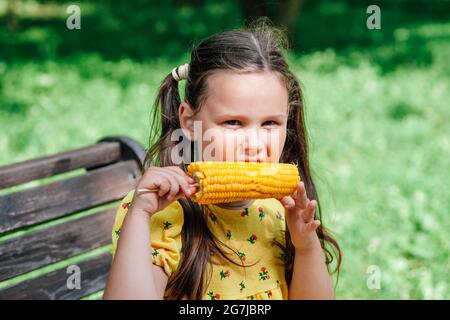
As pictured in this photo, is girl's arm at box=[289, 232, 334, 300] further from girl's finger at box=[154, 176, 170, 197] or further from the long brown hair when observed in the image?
girl's finger at box=[154, 176, 170, 197]

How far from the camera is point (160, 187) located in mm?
1772

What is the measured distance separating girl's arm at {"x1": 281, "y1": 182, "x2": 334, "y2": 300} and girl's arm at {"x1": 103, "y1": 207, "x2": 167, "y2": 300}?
434 mm

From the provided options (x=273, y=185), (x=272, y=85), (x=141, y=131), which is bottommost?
(x=141, y=131)

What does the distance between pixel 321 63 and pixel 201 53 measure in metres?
7.20

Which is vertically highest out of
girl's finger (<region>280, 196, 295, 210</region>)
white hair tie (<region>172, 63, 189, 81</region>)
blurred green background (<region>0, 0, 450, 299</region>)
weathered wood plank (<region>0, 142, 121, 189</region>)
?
white hair tie (<region>172, 63, 189, 81</region>)

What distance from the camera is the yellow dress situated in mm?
1979

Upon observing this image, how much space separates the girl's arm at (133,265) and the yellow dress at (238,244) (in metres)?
0.18

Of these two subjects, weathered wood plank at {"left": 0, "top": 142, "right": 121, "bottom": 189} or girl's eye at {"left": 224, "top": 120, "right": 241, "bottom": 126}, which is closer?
girl's eye at {"left": 224, "top": 120, "right": 241, "bottom": 126}

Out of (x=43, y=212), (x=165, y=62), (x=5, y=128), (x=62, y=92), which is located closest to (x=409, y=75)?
(x=165, y=62)

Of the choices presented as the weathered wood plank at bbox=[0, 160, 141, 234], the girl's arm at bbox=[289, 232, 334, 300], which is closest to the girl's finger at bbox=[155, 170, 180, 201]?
the girl's arm at bbox=[289, 232, 334, 300]

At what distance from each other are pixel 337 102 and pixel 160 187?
18.2 ft

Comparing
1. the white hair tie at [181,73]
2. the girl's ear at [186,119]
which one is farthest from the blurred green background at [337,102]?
the girl's ear at [186,119]
